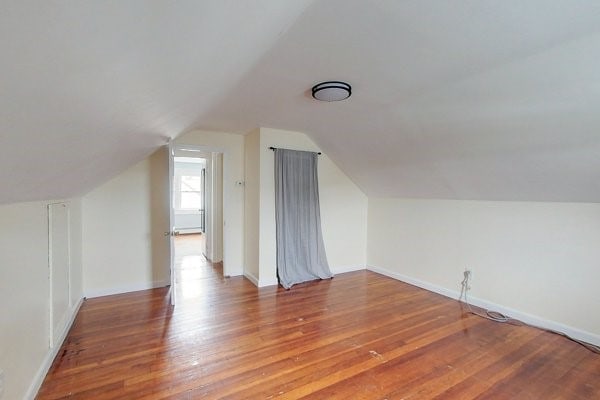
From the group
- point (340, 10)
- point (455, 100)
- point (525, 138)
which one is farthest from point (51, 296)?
point (525, 138)

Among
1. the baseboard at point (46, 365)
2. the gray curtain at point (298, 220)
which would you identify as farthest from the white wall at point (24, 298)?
the gray curtain at point (298, 220)

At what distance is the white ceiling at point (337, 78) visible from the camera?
607 mm

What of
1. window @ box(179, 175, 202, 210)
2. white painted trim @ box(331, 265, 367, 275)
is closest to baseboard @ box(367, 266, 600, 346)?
white painted trim @ box(331, 265, 367, 275)

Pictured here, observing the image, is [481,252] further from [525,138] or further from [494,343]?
[525,138]

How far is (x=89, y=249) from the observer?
3326 mm

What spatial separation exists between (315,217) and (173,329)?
7.68 ft

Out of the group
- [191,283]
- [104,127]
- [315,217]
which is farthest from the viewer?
[315,217]

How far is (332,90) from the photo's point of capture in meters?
2.32

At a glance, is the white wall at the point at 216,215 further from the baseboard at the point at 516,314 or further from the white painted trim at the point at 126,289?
the baseboard at the point at 516,314

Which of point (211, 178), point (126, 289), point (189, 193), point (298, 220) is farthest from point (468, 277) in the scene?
point (189, 193)

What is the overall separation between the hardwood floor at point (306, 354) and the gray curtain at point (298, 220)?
0.72 metres

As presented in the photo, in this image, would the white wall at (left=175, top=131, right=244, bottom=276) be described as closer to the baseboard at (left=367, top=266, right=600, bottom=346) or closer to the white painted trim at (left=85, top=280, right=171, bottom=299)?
the white painted trim at (left=85, top=280, right=171, bottom=299)

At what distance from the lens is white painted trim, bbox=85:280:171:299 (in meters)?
3.36

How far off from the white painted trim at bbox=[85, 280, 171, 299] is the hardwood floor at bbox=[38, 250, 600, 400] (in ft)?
0.51
